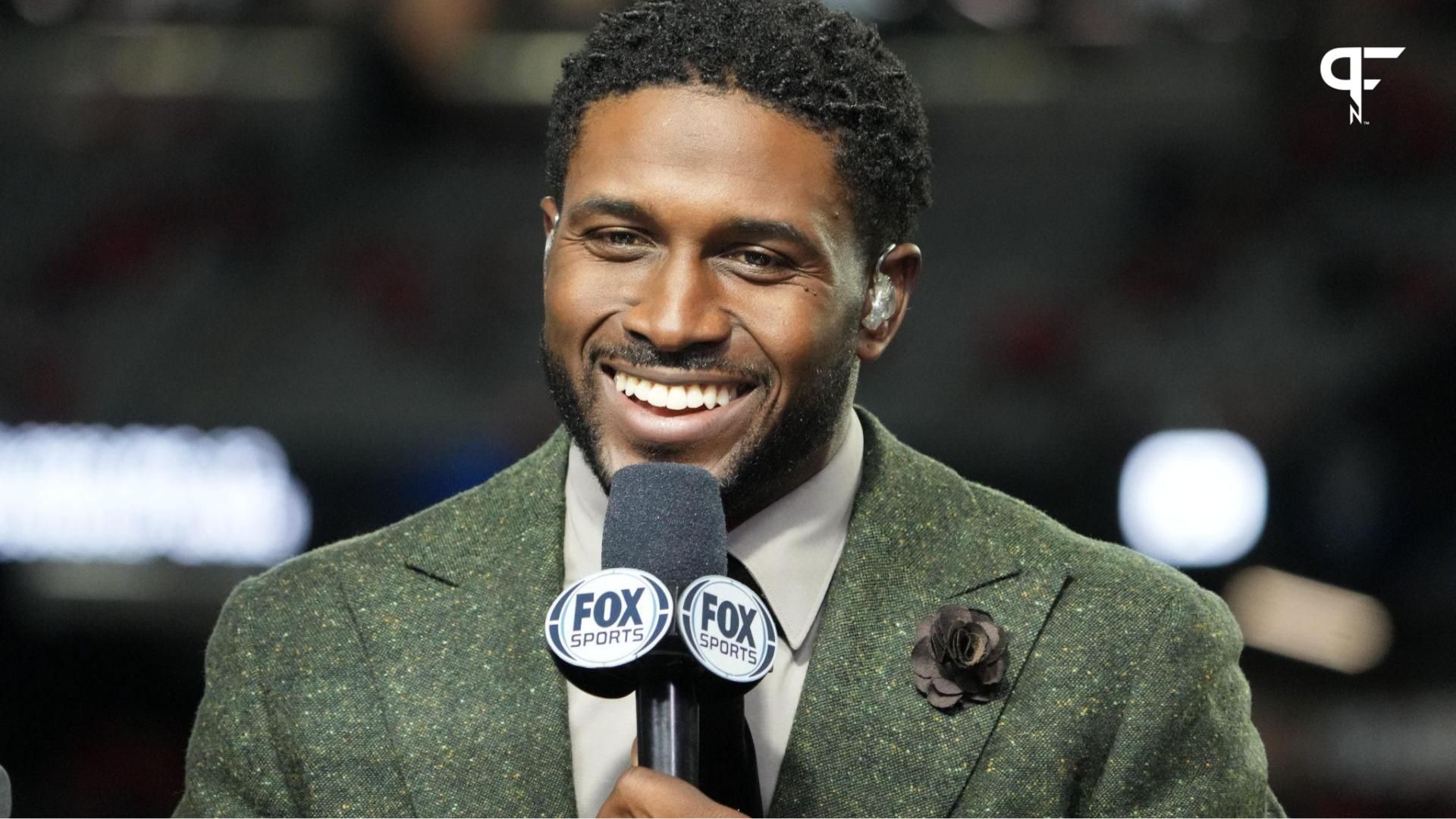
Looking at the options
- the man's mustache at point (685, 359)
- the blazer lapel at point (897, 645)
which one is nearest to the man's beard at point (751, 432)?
the man's mustache at point (685, 359)

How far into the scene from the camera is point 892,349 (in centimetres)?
343

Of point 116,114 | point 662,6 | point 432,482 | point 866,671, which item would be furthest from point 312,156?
point 866,671

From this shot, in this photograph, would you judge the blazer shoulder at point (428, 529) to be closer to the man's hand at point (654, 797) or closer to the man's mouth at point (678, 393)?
the man's mouth at point (678, 393)

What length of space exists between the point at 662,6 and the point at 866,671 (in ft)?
1.88

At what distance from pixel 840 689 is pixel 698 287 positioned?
0.34 metres

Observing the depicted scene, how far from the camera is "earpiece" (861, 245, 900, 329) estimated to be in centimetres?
158

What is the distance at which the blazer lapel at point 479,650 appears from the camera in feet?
4.81

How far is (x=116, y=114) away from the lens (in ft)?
11.5

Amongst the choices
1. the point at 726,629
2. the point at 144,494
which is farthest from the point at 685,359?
the point at 144,494

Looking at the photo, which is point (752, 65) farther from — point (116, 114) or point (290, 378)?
point (116, 114)

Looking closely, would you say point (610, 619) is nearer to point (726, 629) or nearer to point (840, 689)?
point (726, 629)

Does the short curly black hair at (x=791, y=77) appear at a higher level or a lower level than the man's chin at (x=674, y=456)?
higher

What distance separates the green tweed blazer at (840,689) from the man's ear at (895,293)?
0.43 feet

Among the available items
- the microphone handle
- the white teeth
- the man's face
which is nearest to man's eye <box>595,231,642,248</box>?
the man's face
